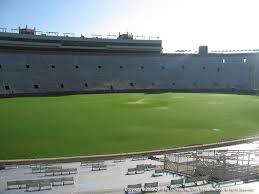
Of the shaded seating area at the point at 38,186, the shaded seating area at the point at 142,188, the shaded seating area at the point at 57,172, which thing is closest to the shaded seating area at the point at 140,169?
the shaded seating area at the point at 57,172

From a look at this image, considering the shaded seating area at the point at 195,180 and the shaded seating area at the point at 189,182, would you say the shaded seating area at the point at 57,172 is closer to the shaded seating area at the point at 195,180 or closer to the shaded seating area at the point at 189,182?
the shaded seating area at the point at 189,182

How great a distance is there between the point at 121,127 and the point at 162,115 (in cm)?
716

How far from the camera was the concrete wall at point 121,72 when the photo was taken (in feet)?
173

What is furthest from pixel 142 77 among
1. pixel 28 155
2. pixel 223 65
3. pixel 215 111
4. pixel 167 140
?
pixel 28 155

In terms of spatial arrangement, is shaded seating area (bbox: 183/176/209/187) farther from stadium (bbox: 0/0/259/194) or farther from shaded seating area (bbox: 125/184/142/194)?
shaded seating area (bbox: 125/184/142/194)

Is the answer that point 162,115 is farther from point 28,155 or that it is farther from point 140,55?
point 140,55

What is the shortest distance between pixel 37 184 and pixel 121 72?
49257 millimetres

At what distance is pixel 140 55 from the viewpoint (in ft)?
222

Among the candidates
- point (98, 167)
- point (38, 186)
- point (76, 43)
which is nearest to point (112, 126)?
point (98, 167)

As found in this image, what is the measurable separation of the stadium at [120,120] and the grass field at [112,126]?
6 cm

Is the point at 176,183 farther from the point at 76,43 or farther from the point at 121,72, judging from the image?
the point at 76,43

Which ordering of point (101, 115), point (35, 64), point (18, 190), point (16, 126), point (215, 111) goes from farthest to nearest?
point (35, 64)
point (215, 111)
point (101, 115)
point (16, 126)
point (18, 190)

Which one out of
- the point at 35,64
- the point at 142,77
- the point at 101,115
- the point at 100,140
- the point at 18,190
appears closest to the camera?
the point at 18,190

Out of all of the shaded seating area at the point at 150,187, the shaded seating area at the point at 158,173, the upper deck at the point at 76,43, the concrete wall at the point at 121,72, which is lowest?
the shaded seating area at the point at 158,173
